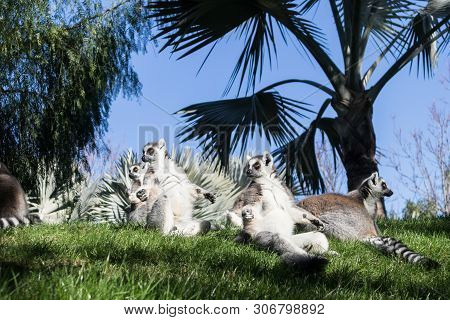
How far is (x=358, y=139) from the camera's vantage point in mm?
9969

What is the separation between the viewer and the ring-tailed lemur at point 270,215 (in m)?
5.06

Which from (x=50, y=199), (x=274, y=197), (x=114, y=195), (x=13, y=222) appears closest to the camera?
(x=274, y=197)

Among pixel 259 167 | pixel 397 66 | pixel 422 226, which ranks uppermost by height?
pixel 397 66

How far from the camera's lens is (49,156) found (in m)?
12.5

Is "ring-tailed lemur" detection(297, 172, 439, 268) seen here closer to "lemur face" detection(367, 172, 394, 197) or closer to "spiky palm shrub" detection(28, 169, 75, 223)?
"lemur face" detection(367, 172, 394, 197)

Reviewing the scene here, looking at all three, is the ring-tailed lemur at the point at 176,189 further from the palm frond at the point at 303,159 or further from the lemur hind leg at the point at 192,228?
the palm frond at the point at 303,159

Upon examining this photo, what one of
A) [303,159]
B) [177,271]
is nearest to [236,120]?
[303,159]

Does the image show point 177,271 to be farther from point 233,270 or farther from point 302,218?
point 302,218

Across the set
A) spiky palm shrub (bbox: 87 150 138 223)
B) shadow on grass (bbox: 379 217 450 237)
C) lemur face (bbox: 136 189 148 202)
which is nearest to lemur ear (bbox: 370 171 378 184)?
shadow on grass (bbox: 379 217 450 237)

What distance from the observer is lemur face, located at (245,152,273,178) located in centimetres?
550

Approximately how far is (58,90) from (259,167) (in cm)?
805

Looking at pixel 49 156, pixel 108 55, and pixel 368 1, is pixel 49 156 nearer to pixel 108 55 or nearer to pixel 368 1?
pixel 108 55

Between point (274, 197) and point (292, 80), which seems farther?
point (292, 80)

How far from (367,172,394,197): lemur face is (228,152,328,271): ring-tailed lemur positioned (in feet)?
5.81
